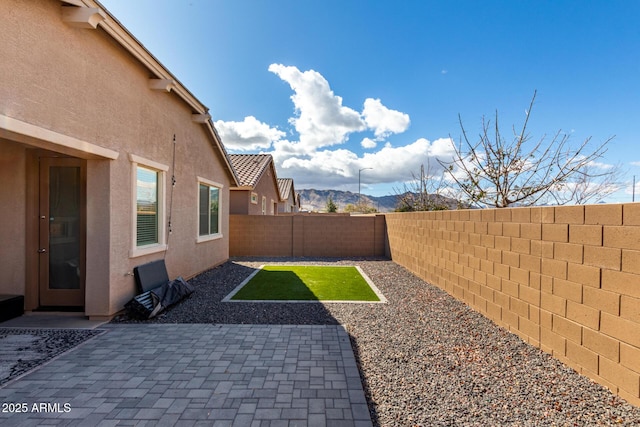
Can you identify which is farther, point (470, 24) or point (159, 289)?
point (470, 24)

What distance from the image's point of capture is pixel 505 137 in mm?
8703

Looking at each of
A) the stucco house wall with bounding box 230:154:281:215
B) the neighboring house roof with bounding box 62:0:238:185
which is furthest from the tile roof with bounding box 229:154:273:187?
the neighboring house roof with bounding box 62:0:238:185

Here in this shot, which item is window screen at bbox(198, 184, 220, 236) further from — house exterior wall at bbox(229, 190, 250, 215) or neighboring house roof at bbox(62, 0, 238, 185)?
house exterior wall at bbox(229, 190, 250, 215)

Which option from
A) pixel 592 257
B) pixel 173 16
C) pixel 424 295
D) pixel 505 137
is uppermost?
pixel 173 16

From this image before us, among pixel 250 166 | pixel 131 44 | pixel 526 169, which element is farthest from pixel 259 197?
pixel 526 169

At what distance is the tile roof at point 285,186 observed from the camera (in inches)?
1126

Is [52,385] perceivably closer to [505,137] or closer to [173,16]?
[173,16]

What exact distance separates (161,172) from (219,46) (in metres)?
5.90

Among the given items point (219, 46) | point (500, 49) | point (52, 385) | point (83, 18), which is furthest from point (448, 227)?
point (219, 46)

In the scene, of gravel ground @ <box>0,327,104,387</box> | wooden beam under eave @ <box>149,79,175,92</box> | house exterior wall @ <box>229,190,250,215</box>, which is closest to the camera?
gravel ground @ <box>0,327,104,387</box>

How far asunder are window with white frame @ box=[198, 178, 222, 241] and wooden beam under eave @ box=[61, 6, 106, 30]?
4.85 m

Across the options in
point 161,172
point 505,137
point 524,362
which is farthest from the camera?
point 505,137

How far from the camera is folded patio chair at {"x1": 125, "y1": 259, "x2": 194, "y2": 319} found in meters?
5.06

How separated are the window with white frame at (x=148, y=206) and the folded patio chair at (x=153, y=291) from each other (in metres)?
0.39
